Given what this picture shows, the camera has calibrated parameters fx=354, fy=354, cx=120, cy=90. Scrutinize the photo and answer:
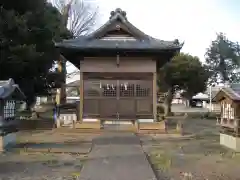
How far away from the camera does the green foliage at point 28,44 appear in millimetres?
20328

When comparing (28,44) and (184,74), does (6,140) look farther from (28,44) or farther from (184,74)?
(184,74)

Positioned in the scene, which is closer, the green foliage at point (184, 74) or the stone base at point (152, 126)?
the stone base at point (152, 126)

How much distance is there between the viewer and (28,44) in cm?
2197

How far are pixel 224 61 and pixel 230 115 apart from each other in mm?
33361

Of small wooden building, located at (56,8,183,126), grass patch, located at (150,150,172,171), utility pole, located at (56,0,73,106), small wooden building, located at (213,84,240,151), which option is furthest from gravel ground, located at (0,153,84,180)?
utility pole, located at (56,0,73,106)

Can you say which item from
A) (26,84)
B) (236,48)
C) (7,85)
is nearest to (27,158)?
(7,85)

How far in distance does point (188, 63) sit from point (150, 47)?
81.5 ft

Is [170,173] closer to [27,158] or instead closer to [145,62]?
[27,158]

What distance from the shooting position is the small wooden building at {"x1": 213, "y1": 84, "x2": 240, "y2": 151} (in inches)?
517

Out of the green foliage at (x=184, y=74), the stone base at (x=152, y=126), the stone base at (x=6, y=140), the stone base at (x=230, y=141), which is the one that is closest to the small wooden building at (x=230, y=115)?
the stone base at (x=230, y=141)

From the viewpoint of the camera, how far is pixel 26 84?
77.6ft

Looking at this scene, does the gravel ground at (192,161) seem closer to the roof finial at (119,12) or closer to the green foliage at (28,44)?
the roof finial at (119,12)

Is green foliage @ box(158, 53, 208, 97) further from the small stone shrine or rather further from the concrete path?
the concrete path

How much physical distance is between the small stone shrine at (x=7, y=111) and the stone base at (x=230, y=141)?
8.43 meters
